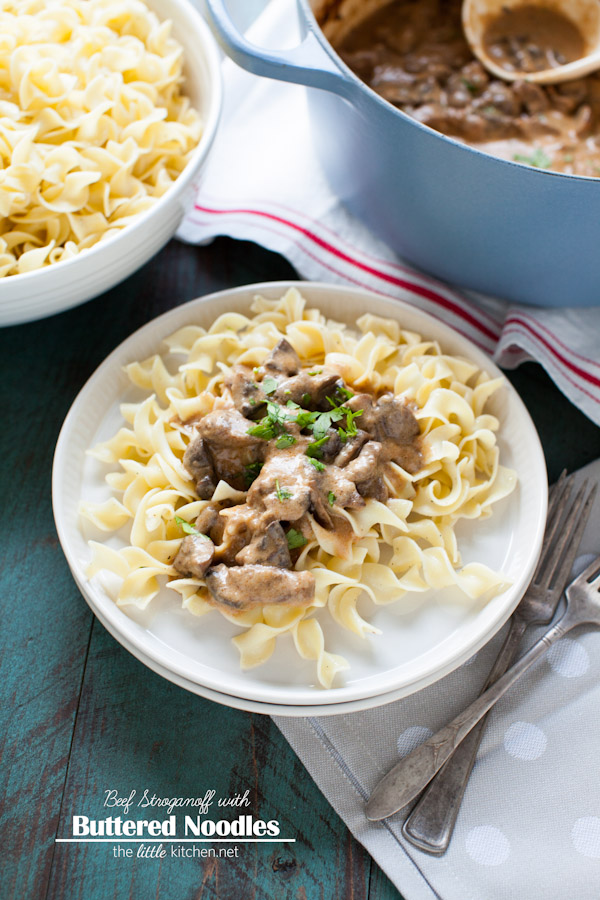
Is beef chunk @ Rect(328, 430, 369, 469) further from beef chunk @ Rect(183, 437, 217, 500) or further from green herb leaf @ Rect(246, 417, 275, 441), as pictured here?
beef chunk @ Rect(183, 437, 217, 500)

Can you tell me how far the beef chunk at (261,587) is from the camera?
2318mm

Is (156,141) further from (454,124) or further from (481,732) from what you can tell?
(481,732)

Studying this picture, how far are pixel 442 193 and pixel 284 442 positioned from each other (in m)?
0.97

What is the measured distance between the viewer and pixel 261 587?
7.61 ft

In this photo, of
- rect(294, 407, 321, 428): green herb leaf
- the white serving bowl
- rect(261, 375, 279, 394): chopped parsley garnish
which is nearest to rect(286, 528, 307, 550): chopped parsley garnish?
rect(294, 407, 321, 428): green herb leaf

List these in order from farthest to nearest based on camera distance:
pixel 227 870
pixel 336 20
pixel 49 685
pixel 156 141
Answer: pixel 336 20, pixel 156 141, pixel 49 685, pixel 227 870

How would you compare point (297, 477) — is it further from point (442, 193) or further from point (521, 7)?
point (521, 7)

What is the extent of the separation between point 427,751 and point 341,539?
0.66m

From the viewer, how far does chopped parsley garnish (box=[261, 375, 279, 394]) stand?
103 inches

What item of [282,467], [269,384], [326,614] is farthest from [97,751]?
[269,384]

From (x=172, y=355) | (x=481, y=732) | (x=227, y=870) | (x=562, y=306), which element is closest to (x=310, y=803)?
(x=227, y=870)

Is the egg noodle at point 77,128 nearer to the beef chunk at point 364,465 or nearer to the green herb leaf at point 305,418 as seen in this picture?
the green herb leaf at point 305,418

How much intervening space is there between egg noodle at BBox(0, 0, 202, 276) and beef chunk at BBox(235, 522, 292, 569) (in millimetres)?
1184

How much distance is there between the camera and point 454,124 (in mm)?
3094
